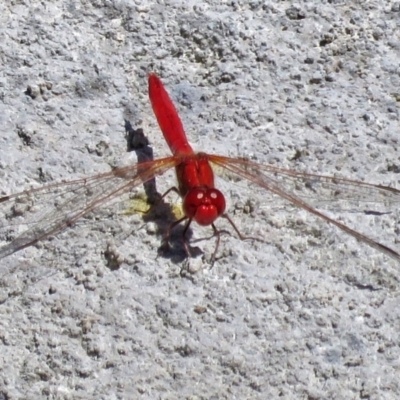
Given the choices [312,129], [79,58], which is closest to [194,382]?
[312,129]

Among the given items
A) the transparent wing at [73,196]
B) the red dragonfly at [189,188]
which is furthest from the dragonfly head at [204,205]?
the transparent wing at [73,196]

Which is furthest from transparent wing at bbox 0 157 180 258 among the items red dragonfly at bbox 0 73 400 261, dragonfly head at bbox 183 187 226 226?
dragonfly head at bbox 183 187 226 226

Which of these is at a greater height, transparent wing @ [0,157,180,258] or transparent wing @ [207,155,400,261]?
transparent wing @ [0,157,180,258]

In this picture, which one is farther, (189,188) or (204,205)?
(189,188)

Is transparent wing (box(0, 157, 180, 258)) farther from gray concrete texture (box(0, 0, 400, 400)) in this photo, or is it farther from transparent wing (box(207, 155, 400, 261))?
transparent wing (box(207, 155, 400, 261))

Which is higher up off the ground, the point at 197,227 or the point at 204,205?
the point at 204,205

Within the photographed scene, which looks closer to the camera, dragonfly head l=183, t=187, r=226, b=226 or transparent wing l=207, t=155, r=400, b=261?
dragonfly head l=183, t=187, r=226, b=226

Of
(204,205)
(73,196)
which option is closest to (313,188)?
(204,205)

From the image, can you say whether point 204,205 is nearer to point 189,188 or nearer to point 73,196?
point 189,188
